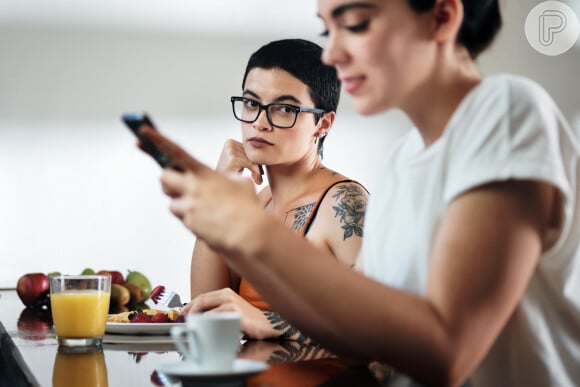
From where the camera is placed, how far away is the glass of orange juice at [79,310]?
1.63 m

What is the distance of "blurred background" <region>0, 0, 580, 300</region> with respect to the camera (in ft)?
14.6

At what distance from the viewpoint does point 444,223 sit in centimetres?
97

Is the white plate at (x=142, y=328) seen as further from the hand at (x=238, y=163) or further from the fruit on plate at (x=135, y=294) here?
the fruit on plate at (x=135, y=294)

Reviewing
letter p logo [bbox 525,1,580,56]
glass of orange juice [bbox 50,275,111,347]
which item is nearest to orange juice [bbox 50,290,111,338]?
glass of orange juice [bbox 50,275,111,347]

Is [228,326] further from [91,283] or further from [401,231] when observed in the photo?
[91,283]

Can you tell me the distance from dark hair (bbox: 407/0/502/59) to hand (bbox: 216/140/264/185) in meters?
1.29

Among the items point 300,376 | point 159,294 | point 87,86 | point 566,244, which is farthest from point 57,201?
point 566,244

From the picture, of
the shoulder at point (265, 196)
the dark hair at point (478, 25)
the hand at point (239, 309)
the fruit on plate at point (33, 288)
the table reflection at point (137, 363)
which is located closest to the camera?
the dark hair at point (478, 25)

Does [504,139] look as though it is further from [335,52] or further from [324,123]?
[324,123]

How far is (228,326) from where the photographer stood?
99 centimetres

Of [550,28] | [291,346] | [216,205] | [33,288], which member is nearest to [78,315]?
[291,346]

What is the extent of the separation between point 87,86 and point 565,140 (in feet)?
12.5

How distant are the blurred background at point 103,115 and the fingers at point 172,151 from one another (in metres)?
3.59

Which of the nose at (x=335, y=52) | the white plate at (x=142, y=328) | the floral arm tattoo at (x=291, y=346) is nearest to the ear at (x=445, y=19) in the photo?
the nose at (x=335, y=52)
